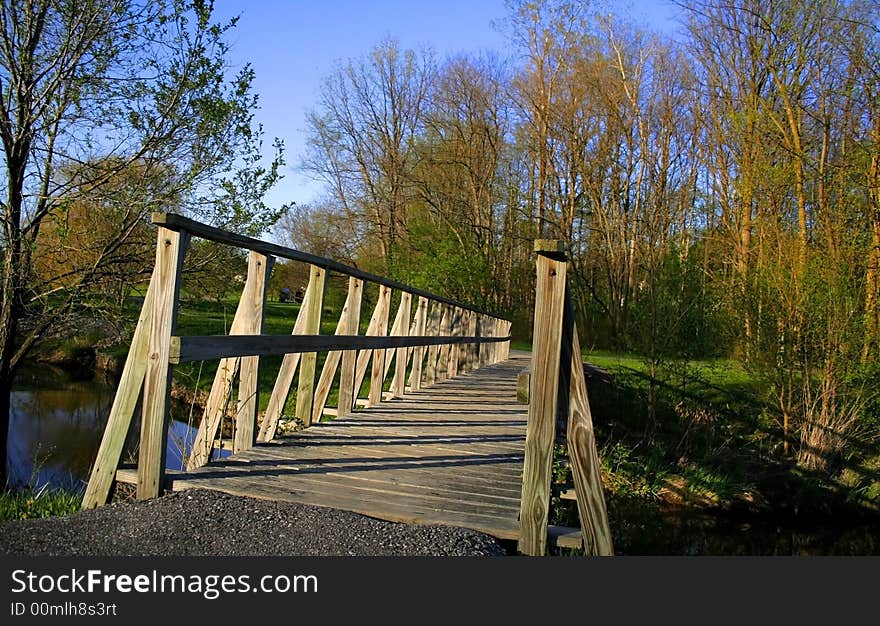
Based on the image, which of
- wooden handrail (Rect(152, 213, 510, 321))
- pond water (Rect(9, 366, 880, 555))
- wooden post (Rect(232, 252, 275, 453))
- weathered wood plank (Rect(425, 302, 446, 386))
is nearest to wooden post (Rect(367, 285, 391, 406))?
wooden handrail (Rect(152, 213, 510, 321))

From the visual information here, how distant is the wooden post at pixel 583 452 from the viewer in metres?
3.03

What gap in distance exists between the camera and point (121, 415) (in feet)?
10.1

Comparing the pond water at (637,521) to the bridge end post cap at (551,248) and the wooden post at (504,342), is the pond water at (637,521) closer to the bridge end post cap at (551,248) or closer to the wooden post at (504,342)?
the bridge end post cap at (551,248)

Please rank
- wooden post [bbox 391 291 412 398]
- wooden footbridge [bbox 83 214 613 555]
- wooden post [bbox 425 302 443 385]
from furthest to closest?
wooden post [bbox 425 302 443 385], wooden post [bbox 391 291 412 398], wooden footbridge [bbox 83 214 613 555]

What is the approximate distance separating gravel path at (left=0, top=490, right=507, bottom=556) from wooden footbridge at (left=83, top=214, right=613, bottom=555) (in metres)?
0.18

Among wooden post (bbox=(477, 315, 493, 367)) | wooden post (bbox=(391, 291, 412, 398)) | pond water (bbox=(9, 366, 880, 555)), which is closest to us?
wooden post (bbox=(391, 291, 412, 398))

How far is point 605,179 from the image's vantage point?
23375mm

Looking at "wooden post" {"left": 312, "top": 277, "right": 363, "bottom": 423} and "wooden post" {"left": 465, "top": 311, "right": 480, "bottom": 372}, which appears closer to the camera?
"wooden post" {"left": 312, "top": 277, "right": 363, "bottom": 423}

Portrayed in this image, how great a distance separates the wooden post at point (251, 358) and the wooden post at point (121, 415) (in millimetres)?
758

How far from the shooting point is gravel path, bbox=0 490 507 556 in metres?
2.48

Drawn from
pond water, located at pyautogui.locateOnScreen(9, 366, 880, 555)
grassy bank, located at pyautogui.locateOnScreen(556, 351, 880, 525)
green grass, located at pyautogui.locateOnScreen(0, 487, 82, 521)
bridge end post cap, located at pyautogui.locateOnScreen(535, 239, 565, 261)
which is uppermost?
bridge end post cap, located at pyautogui.locateOnScreen(535, 239, 565, 261)

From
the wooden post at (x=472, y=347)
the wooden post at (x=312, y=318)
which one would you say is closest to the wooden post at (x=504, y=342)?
the wooden post at (x=472, y=347)

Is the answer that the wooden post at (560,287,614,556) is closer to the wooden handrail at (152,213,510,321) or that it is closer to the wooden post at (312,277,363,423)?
the wooden handrail at (152,213,510,321)

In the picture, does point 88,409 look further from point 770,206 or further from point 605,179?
point 605,179
